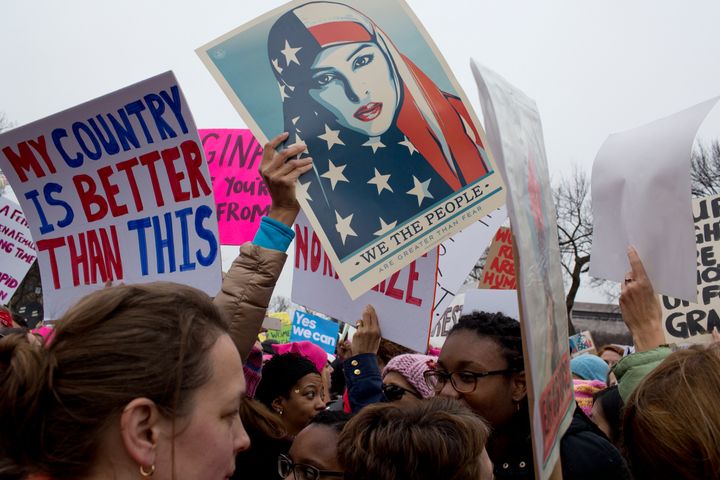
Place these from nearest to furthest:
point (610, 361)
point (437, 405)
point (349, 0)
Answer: point (437, 405), point (349, 0), point (610, 361)

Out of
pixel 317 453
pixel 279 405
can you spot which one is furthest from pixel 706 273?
pixel 317 453

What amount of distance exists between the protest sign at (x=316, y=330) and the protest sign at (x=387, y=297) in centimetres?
697

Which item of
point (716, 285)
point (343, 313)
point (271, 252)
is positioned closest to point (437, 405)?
point (271, 252)

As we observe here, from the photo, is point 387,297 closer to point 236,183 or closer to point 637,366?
point 637,366

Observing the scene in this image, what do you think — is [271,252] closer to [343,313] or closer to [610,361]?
[343,313]

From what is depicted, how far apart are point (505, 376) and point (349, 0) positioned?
161 centimetres

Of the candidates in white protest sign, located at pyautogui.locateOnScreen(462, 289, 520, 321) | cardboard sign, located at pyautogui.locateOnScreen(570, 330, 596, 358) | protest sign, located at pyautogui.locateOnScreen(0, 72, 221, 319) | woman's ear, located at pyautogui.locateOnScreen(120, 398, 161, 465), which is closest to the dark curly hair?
white protest sign, located at pyautogui.locateOnScreen(462, 289, 520, 321)

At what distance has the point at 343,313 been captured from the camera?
392 centimetres

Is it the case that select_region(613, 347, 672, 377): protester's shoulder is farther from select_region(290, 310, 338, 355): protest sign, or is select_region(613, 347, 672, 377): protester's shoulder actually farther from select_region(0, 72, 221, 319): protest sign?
select_region(290, 310, 338, 355): protest sign

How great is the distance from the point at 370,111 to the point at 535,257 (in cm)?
128

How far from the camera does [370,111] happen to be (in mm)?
3037

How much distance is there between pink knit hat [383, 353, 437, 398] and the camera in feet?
12.1

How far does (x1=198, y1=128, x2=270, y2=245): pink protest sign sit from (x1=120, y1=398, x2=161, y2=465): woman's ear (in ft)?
12.1

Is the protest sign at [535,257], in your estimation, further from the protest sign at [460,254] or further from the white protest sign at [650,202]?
the protest sign at [460,254]
